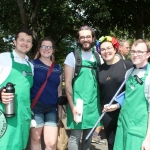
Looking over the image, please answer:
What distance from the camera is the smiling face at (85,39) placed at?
3604 mm

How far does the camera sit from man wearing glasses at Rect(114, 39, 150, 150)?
107 inches

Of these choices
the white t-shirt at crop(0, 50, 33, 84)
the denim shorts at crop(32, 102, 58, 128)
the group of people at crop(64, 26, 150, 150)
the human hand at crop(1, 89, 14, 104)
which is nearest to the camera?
the group of people at crop(64, 26, 150, 150)

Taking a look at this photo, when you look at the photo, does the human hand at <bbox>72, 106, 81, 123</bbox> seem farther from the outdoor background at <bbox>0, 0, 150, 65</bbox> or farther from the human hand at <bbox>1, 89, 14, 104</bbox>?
the outdoor background at <bbox>0, 0, 150, 65</bbox>

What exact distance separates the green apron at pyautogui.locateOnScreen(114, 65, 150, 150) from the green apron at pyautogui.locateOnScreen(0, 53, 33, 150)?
1.13 metres

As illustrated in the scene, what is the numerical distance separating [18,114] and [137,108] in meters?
1.34

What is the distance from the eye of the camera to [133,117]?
2811mm

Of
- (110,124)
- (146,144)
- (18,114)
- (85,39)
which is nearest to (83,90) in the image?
(110,124)

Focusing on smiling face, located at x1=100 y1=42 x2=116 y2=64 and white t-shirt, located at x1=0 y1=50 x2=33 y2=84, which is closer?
white t-shirt, located at x1=0 y1=50 x2=33 y2=84

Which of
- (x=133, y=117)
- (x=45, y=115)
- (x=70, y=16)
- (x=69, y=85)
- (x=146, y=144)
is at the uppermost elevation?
(x=70, y=16)

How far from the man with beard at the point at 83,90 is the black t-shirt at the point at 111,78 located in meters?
0.18

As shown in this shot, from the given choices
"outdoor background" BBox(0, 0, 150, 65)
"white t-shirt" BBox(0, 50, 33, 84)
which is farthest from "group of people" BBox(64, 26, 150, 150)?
"outdoor background" BBox(0, 0, 150, 65)

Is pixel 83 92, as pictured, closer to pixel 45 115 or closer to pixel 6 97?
pixel 45 115

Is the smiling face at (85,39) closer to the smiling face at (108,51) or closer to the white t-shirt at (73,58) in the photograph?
the white t-shirt at (73,58)

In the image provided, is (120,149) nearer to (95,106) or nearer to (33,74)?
(95,106)
